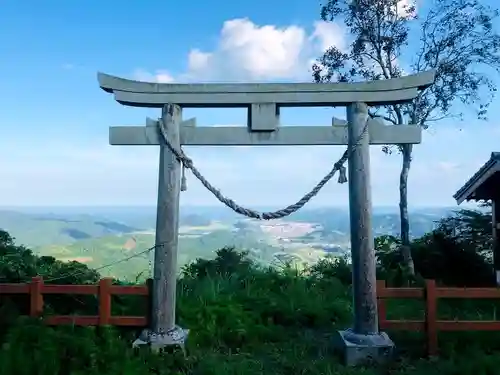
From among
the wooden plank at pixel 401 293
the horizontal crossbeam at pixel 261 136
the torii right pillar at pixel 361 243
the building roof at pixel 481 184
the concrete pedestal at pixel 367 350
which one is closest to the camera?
the concrete pedestal at pixel 367 350

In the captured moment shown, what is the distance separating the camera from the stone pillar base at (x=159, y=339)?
219 inches

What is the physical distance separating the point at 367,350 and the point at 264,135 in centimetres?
288

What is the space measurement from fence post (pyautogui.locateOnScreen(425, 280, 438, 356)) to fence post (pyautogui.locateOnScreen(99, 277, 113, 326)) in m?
3.95

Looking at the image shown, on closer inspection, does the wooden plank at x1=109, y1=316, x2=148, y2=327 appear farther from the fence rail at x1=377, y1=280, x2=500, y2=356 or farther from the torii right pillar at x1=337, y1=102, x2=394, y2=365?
the fence rail at x1=377, y1=280, x2=500, y2=356

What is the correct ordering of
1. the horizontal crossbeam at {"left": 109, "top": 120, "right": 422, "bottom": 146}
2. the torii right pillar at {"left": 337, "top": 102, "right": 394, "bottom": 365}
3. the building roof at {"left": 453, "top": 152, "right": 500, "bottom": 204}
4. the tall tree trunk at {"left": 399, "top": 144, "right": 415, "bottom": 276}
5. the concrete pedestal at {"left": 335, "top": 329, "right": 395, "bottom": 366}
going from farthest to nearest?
1. the tall tree trunk at {"left": 399, "top": 144, "right": 415, "bottom": 276}
2. the building roof at {"left": 453, "top": 152, "right": 500, "bottom": 204}
3. the horizontal crossbeam at {"left": 109, "top": 120, "right": 422, "bottom": 146}
4. the torii right pillar at {"left": 337, "top": 102, "right": 394, "bottom": 365}
5. the concrete pedestal at {"left": 335, "top": 329, "right": 395, "bottom": 366}

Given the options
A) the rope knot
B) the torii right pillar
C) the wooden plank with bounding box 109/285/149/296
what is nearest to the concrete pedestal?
the torii right pillar

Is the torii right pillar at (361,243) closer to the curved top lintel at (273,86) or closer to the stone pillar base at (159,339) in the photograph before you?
the curved top lintel at (273,86)

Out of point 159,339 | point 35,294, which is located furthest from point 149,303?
point 35,294

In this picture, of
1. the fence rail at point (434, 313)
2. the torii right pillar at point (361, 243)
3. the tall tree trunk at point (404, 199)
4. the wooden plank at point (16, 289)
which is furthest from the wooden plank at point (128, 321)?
the tall tree trunk at point (404, 199)

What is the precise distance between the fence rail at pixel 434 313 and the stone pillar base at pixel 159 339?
252cm

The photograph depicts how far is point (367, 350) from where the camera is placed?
548cm

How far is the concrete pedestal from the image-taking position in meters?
5.45

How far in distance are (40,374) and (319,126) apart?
4123mm

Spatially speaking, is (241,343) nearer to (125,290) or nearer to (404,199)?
(125,290)
